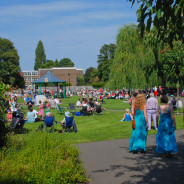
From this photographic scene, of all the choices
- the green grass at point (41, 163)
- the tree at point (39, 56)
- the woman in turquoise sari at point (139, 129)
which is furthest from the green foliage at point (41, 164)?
the tree at point (39, 56)

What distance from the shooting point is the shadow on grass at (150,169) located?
5.81 m

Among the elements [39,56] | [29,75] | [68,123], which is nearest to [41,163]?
[68,123]

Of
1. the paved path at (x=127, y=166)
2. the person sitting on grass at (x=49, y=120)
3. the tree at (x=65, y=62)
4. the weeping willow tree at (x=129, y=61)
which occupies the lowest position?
the paved path at (x=127, y=166)

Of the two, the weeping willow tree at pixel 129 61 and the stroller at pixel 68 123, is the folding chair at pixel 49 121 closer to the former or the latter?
the stroller at pixel 68 123

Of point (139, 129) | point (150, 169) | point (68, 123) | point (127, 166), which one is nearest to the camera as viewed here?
point (150, 169)

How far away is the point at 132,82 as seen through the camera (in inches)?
1276

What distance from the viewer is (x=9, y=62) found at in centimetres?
7000

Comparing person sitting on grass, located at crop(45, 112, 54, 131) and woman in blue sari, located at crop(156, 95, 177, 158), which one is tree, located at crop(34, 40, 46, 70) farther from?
woman in blue sari, located at crop(156, 95, 177, 158)

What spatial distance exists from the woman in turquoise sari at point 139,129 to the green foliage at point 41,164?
77.5 inches

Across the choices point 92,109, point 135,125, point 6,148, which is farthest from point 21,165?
point 92,109

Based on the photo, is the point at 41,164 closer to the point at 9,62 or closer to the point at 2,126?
the point at 2,126

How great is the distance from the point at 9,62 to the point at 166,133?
6618 cm

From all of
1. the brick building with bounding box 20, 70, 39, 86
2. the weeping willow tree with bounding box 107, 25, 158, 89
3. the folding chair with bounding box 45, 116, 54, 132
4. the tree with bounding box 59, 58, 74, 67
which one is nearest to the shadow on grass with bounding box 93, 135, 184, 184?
the folding chair with bounding box 45, 116, 54, 132

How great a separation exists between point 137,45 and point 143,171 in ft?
89.7
